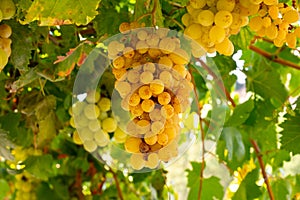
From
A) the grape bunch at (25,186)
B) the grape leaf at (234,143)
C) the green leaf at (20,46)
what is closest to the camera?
the green leaf at (20,46)

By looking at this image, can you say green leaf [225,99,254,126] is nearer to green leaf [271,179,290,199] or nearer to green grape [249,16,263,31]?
green leaf [271,179,290,199]

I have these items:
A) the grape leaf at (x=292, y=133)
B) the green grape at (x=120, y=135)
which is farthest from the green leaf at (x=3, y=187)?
the grape leaf at (x=292, y=133)

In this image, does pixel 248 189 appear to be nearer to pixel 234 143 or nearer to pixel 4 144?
pixel 234 143

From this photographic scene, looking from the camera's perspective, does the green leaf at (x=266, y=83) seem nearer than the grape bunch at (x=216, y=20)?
No

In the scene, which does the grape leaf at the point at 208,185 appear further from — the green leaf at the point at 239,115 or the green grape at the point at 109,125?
the green grape at the point at 109,125

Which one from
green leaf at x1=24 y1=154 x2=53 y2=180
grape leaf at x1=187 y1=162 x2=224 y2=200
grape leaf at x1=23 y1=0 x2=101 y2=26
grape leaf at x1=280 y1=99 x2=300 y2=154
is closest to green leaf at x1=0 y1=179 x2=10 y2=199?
green leaf at x1=24 y1=154 x2=53 y2=180

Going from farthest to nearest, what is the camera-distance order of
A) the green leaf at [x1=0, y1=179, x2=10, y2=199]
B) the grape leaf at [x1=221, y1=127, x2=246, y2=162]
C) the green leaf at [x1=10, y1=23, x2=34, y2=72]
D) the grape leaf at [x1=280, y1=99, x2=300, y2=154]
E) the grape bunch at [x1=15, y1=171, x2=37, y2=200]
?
the green leaf at [x1=0, y1=179, x2=10, y2=199], the grape bunch at [x1=15, y1=171, x2=37, y2=200], the grape leaf at [x1=221, y1=127, x2=246, y2=162], the grape leaf at [x1=280, y1=99, x2=300, y2=154], the green leaf at [x1=10, y1=23, x2=34, y2=72]
